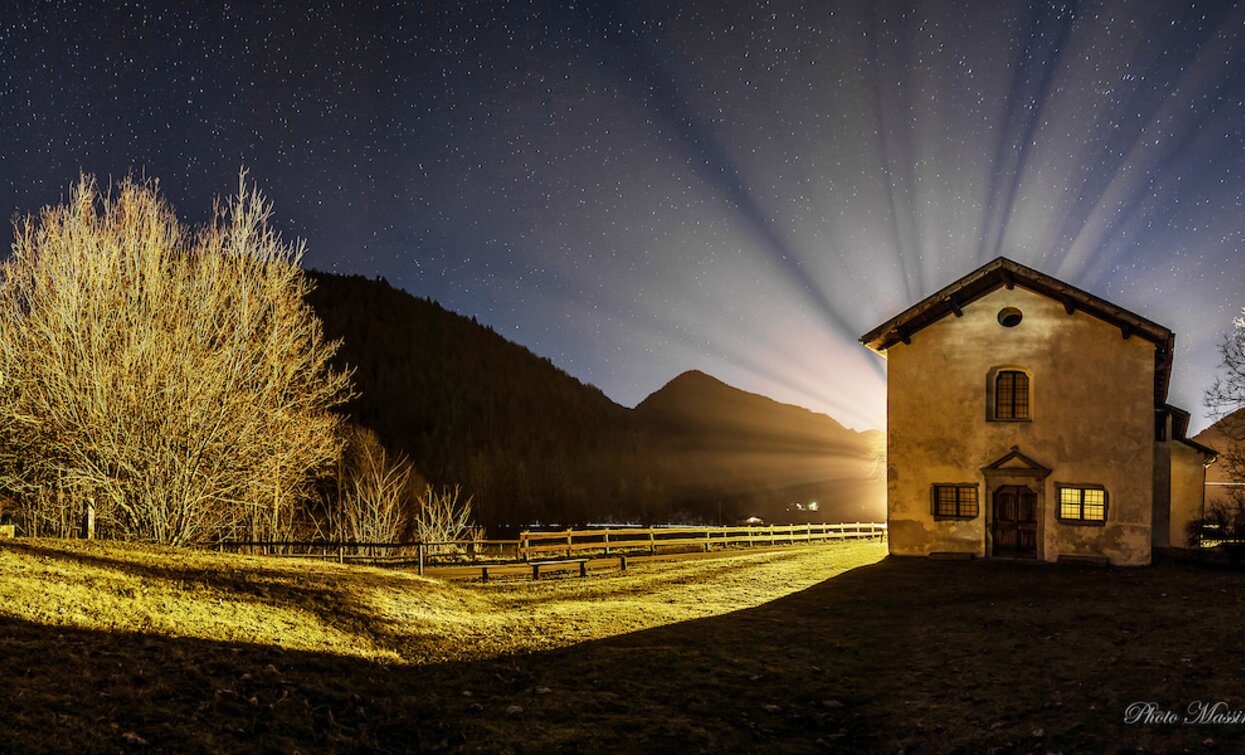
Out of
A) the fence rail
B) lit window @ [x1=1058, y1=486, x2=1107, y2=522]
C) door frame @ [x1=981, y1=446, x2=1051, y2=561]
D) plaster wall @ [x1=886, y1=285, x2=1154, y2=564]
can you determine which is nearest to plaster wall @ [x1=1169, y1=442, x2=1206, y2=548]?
plaster wall @ [x1=886, y1=285, x2=1154, y2=564]

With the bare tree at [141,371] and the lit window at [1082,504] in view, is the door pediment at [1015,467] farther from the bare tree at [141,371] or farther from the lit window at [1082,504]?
the bare tree at [141,371]

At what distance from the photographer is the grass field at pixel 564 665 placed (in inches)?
277

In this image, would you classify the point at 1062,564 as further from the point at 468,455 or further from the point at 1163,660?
the point at 468,455

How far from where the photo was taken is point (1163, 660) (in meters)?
9.80

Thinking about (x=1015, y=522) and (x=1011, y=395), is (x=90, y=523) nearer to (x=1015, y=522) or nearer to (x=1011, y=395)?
(x=1015, y=522)

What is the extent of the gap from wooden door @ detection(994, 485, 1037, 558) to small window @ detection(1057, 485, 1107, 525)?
0.73 metres

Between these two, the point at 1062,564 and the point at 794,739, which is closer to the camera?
the point at 794,739

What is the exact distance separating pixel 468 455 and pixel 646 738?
353 feet

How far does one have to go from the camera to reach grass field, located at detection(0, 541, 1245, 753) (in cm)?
704

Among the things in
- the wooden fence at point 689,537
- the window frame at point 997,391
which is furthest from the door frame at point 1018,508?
the wooden fence at point 689,537

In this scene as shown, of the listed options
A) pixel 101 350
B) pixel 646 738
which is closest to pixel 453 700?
pixel 646 738

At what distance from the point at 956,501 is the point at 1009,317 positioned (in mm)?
5824

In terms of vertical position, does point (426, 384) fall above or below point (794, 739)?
above

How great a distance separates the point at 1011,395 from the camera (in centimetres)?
2123
